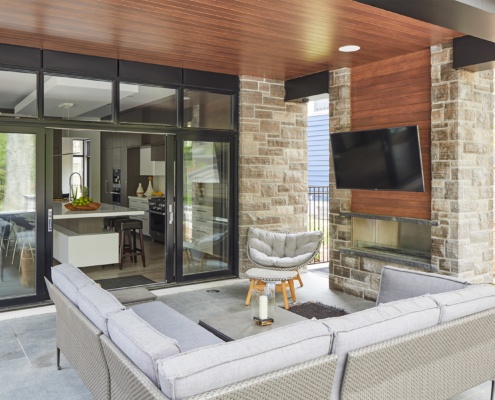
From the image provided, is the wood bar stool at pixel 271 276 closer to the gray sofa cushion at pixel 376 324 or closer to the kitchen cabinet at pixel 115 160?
the gray sofa cushion at pixel 376 324

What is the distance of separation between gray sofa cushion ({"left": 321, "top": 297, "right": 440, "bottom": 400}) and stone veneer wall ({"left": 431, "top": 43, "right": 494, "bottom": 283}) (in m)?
2.33

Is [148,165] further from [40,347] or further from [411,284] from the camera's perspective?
[411,284]

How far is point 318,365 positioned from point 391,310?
643 millimetres

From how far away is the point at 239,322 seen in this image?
132 inches

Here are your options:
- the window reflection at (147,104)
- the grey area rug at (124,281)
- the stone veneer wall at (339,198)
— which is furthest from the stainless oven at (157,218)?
the stone veneer wall at (339,198)

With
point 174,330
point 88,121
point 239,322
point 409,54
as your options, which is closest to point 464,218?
point 409,54

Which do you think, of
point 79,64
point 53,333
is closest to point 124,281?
point 53,333

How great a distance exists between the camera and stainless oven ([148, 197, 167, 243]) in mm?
9070

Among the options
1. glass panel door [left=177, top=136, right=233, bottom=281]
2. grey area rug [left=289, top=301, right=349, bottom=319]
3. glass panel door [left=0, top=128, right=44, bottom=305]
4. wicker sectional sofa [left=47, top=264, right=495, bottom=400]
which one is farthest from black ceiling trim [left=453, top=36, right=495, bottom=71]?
glass panel door [left=0, top=128, right=44, bottom=305]

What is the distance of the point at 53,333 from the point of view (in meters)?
4.26

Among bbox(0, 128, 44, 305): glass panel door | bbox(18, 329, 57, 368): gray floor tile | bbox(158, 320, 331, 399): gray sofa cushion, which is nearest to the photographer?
bbox(158, 320, 331, 399): gray sofa cushion

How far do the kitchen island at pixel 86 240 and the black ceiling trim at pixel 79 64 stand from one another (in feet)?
7.07

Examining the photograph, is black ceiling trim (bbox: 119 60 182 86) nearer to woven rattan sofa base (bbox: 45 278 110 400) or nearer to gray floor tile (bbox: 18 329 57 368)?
gray floor tile (bbox: 18 329 57 368)

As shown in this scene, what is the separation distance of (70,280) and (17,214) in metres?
2.41
